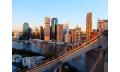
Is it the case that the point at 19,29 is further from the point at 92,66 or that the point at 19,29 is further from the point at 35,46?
the point at 92,66

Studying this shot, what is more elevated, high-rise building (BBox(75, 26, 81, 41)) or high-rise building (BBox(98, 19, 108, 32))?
high-rise building (BBox(98, 19, 108, 32))

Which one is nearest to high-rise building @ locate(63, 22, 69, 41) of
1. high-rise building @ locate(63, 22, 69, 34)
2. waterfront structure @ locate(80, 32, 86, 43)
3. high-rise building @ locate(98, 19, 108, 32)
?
high-rise building @ locate(63, 22, 69, 34)

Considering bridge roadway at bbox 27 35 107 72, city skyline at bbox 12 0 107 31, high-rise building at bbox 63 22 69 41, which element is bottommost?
bridge roadway at bbox 27 35 107 72

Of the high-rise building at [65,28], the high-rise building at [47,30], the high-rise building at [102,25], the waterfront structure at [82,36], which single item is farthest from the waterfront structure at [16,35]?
the high-rise building at [102,25]

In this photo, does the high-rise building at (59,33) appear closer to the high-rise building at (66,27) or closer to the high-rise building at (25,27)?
the high-rise building at (66,27)

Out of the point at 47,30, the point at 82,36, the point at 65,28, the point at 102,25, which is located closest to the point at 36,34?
the point at 47,30

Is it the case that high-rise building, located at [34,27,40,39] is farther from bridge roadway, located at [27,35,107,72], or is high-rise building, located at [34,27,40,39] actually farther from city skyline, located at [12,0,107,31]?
bridge roadway, located at [27,35,107,72]

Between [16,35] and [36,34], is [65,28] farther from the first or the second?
[16,35]
